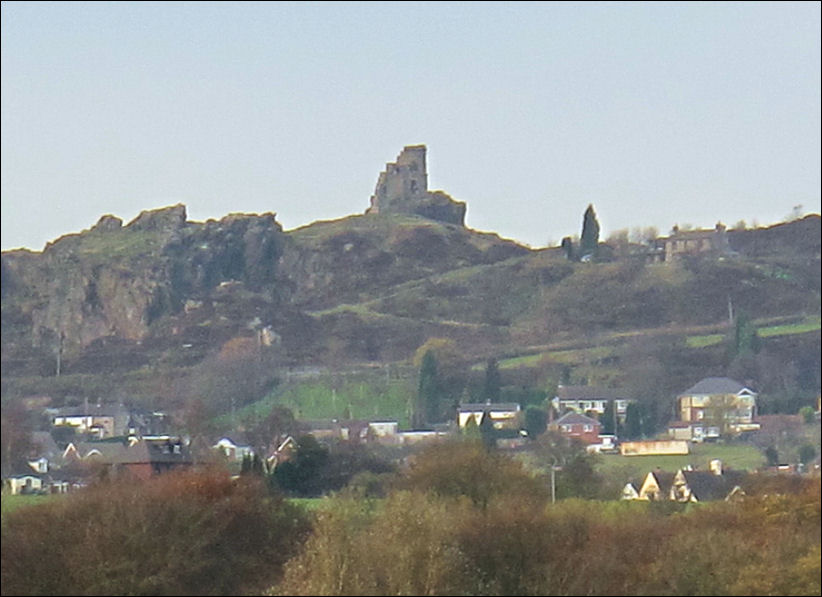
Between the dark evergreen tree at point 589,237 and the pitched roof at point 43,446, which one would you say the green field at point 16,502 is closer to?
the pitched roof at point 43,446

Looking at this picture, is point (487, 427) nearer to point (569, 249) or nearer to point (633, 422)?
point (633, 422)

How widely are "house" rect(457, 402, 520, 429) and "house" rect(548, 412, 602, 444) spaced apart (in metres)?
1.74

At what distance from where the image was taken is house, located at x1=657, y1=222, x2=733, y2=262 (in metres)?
131

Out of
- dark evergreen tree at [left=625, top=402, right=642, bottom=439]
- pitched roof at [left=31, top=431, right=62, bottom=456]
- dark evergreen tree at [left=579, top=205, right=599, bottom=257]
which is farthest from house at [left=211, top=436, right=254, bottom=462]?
dark evergreen tree at [left=579, top=205, right=599, bottom=257]

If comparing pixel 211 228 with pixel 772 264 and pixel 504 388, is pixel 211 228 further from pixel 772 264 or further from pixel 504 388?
pixel 504 388

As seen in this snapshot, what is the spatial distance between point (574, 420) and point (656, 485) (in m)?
26.8

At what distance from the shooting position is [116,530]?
2689cm

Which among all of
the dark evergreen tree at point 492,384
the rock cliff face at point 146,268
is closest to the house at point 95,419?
the rock cliff face at point 146,268

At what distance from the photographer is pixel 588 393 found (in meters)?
86.6

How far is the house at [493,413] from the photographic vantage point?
251 feet

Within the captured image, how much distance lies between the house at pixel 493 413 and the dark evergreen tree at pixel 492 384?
1.48 m

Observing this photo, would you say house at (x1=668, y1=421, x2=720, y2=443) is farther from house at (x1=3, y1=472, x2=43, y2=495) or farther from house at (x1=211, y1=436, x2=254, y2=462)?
house at (x1=3, y1=472, x2=43, y2=495)

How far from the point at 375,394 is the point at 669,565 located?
6332 centimetres

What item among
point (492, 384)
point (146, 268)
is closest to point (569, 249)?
point (146, 268)
